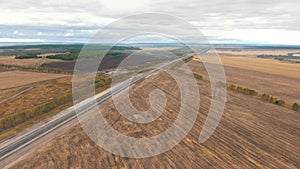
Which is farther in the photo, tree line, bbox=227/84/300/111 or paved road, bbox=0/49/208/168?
tree line, bbox=227/84/300/111

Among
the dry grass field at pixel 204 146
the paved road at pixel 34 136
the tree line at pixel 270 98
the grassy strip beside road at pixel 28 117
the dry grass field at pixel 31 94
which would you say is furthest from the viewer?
the dry grass field at pixel 31 94

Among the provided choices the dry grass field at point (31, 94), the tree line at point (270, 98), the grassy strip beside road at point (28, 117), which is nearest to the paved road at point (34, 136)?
the grassy strip beside road at point (28, 117)

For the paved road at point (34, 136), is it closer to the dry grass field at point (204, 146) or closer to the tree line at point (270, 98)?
the dry grass field at point (204, 146)

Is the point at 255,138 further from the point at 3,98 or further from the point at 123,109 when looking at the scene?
the point at 3,98

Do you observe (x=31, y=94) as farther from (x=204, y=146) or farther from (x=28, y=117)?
(x=204, y=146)

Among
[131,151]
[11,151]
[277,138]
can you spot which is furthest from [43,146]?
[277,138]

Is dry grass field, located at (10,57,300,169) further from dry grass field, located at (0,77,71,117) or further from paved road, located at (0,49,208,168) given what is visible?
dry grass field, located at (0,77,71,117)

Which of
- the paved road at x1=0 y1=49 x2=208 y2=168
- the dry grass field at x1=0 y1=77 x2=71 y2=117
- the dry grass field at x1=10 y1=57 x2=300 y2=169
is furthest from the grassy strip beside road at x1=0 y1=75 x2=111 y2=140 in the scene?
the dry grass field at x1=10 y1=57 x2=300 y2=169

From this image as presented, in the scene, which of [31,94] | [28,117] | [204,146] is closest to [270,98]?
[204,146]
